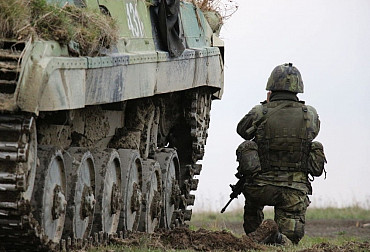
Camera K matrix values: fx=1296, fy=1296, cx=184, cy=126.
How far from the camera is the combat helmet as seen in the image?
51.5ft

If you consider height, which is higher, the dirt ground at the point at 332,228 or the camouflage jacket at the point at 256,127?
the camouflage jacket at the point at 256,127

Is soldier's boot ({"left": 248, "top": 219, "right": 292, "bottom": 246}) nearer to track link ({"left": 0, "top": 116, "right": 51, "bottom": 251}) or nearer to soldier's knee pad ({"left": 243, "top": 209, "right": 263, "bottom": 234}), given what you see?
soldier's knee pad ({"left": 243, "top": 209, "right": 263, "bottom": 234})

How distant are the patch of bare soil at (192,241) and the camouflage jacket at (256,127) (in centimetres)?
176

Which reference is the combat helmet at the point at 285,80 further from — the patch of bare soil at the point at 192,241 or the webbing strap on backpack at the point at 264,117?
the patch of bare soil at the point at 192,241

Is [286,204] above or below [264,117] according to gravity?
below

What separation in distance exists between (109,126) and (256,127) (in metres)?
2.23

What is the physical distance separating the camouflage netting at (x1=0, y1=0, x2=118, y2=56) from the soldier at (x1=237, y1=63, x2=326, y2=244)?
4.18m

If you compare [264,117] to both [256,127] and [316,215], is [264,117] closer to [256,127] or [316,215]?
[256,127]

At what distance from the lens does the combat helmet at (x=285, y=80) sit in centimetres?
1570

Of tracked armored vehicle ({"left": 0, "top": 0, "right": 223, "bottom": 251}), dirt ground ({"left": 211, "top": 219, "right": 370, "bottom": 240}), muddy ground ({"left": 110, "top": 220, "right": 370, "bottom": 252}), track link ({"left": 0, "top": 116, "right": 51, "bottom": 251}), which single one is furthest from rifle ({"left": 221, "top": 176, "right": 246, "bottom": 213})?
track link ({"left": 0, "top": 116, "right": 51, "bottom": 251})

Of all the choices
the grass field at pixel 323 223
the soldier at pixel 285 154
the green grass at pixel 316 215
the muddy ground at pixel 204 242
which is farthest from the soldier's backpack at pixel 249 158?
the green grass at pixel 316 215

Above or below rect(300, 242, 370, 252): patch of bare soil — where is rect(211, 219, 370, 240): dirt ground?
above

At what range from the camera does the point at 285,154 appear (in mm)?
15445

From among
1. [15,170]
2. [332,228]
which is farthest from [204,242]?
[332,228]
